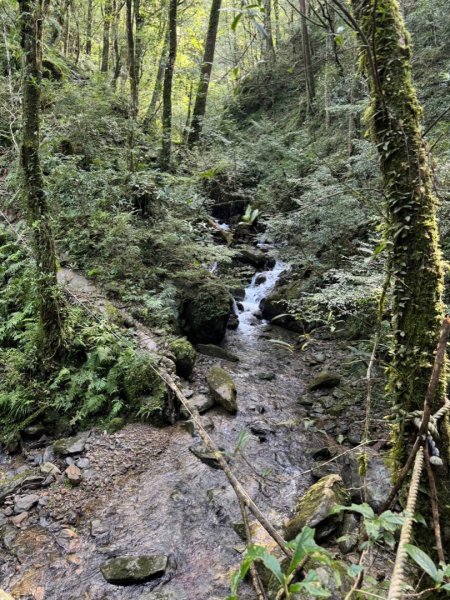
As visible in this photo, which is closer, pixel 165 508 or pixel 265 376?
pixel 165 508

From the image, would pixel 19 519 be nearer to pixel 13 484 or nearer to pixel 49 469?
pixel 13 484

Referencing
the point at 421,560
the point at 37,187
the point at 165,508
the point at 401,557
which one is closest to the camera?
the point at 401,557

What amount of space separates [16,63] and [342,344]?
39.3 ft

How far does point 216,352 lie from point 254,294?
11.7 feet

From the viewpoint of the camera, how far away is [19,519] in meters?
4.22

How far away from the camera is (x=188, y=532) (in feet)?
13.9

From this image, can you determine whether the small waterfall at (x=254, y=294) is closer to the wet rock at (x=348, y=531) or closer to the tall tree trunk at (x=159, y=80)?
the wet rock at (x=348, y=531)

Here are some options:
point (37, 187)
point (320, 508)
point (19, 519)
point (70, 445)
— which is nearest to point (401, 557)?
point (320, 508)

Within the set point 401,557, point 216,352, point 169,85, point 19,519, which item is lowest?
point 19,519

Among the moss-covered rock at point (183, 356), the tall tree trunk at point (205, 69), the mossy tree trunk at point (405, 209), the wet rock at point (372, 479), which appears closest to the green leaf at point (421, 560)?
the mossy tree trunk at point (405, 209)

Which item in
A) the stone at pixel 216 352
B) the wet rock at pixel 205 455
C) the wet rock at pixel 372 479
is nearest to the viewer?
the wet rock at pixel 372 479

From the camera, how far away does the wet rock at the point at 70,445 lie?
16.7 ft

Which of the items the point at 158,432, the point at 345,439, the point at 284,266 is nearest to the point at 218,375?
the point at 158,432

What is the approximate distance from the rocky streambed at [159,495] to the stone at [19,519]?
11mm
